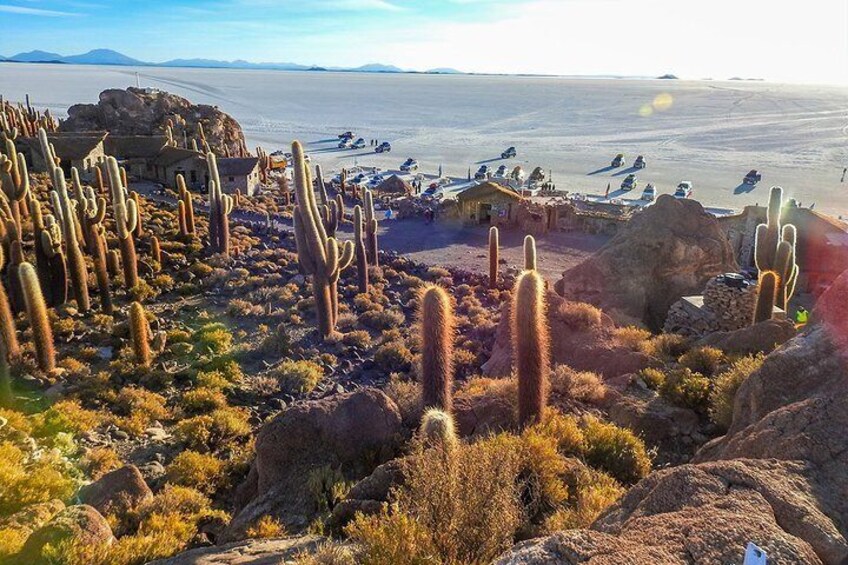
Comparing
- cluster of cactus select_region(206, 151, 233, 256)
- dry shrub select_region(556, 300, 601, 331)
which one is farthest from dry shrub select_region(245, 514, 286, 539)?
cluster of cactus select_region(206, 151, 233, 256)

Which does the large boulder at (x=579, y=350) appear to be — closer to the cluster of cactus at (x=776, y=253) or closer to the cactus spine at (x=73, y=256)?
the cluster of cactus at (x=776, y=253)

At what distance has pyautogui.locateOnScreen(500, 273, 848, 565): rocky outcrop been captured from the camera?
3.76m

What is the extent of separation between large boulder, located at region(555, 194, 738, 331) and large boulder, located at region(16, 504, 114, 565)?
51.2 ft

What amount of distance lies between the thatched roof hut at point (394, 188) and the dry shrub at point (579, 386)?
40.8m

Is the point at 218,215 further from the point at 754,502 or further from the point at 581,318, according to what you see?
the point at 754,502

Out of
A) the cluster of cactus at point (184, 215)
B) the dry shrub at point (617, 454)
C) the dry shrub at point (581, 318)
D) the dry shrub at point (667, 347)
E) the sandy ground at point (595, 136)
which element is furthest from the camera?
the sandy ground at point (595, 136)

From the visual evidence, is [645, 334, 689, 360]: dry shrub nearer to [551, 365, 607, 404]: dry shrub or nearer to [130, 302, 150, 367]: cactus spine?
[551, 365, 607, 404]: dry shrub

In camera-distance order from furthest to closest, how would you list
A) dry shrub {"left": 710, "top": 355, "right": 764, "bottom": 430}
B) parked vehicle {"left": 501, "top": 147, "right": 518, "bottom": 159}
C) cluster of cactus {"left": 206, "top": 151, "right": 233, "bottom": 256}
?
1. parked vehicle {"left": 501, "top": 147, "right": 518, "bottom": 159}
2. cluster of cactus {"left": 206, "top": 151, "right": 233, "bottom": 256}
3. dry shrub {"left": 710, "top": 355, "right": 764, "bottom": 430}

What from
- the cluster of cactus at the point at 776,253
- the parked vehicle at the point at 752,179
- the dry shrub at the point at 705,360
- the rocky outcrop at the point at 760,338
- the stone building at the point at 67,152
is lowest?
the parked vehicle at the point at 752,179

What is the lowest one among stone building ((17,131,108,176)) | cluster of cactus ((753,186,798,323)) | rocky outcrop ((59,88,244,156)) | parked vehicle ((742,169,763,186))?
parked vehicle ((742,169,763,186))

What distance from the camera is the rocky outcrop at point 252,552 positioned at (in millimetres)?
5902

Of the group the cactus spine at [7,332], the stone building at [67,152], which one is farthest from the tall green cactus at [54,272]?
the stone building at [67,152]

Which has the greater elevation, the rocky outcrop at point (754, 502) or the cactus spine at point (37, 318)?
the rocky outcrop at point (754, 502)

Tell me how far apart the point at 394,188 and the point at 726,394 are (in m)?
44.7
